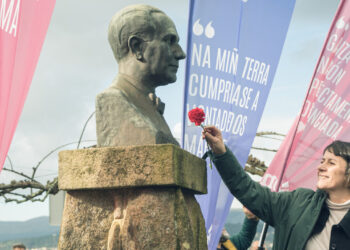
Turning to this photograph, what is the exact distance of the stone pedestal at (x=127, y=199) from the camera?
420 cm

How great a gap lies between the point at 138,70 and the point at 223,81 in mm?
2056

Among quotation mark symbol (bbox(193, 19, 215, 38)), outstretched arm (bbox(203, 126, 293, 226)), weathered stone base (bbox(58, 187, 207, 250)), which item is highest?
quotation mark symbol (bbox(193, 19, 215, 38))

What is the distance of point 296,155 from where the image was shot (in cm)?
761

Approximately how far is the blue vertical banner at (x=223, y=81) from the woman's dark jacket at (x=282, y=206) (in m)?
1.83

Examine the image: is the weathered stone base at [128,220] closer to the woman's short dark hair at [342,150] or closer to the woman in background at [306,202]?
the woman in background at [306,202]

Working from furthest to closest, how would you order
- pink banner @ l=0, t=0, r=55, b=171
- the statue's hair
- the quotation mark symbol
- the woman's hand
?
the quotation mark symbol < pink banner @ l=0, t=0, r=55, b=171 < the statue's hair < the woman's hand

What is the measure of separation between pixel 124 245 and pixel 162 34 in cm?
175

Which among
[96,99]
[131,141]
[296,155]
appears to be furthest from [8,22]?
[296,155]

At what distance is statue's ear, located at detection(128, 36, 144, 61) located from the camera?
15.6ft

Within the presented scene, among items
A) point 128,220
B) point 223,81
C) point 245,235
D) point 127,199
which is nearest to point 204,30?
point 223,81

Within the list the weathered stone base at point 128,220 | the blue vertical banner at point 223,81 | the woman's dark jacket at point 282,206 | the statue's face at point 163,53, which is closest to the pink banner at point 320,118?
the blue vertical banner at point 223,81

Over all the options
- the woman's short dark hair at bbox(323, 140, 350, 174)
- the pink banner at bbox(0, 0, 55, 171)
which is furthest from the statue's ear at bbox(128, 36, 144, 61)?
the woman's short dark hair at bbox(323, 140, 350, 174)

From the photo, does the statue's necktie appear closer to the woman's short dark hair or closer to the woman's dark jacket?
the woman's dark jacket

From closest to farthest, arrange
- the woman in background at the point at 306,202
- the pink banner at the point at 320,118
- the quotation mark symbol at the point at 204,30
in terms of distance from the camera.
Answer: the woman in background at the point at 306,202 < the quotation mark symbol at the point at 204,30 < the pink banner at the point at 320,118
